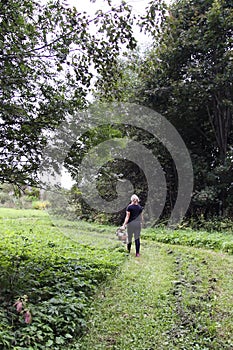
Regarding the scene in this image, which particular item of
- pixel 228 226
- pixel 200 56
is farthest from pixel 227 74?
pixel 228 226

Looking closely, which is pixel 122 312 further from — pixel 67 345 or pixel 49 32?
pixel 49 32

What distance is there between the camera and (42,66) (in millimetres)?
4391

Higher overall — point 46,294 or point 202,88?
point 202,88

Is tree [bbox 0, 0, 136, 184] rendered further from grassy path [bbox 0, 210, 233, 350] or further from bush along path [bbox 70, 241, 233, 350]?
bush along path [bbox 70, 241, 233, 350]

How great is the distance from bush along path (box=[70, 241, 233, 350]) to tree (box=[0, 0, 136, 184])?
2280 mm

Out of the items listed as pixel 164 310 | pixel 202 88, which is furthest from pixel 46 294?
pixel 202 88

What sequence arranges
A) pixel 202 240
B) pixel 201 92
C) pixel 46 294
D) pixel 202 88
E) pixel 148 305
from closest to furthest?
1. pixel 46 294
2. pixel 148 305
3. pixel 202 240
4. pixel 202 88
5. pixel 201 92

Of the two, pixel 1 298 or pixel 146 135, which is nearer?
pixel 1 298

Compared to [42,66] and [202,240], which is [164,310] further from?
[202,240]

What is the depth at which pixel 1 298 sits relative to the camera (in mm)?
3670

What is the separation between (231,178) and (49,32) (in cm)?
1012

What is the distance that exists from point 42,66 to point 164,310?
12.2 ft

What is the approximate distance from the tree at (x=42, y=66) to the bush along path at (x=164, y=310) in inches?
89.8

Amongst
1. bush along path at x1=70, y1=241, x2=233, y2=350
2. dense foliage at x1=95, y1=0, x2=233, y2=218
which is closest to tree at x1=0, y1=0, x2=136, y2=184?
bush along path at x1=70, y1=241, x2=233, y2=350
